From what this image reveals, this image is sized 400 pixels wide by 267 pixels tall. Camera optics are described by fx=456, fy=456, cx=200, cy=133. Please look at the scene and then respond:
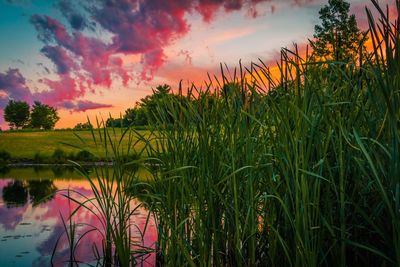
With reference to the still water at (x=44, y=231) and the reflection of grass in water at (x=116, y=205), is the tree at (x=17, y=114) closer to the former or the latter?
the still water at (x=44, y=231)

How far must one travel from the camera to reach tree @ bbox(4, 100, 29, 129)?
267ft

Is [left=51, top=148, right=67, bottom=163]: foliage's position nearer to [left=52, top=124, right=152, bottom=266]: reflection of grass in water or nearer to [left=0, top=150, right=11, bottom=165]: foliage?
[left=0, top=150, right=11, bottom=165]: foliage

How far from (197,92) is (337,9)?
32477 mm

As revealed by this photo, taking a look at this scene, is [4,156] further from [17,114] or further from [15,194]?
[17,114]

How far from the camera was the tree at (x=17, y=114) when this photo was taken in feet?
267

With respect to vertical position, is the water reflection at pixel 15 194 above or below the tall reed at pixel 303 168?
below

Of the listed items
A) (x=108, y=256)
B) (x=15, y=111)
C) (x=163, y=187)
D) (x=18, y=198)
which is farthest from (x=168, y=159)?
(x=15, y=111)

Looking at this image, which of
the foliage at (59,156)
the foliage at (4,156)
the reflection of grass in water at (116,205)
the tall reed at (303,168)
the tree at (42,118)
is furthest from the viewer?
the tree at (42,118)

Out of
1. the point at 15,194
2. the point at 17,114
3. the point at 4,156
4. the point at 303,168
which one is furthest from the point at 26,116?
the point at 303,168

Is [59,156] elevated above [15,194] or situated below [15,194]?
above

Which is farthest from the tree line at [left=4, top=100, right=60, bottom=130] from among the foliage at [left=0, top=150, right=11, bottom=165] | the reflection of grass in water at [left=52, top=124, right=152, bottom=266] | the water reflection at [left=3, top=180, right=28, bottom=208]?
the reflection of grass in water at [left=52, top=124, right=152, bottom=266]

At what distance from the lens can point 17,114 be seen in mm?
81438

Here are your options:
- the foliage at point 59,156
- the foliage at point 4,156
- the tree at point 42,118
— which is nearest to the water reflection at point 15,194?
the foliage at point 59,156

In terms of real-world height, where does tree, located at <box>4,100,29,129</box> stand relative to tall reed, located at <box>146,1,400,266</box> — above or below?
above
